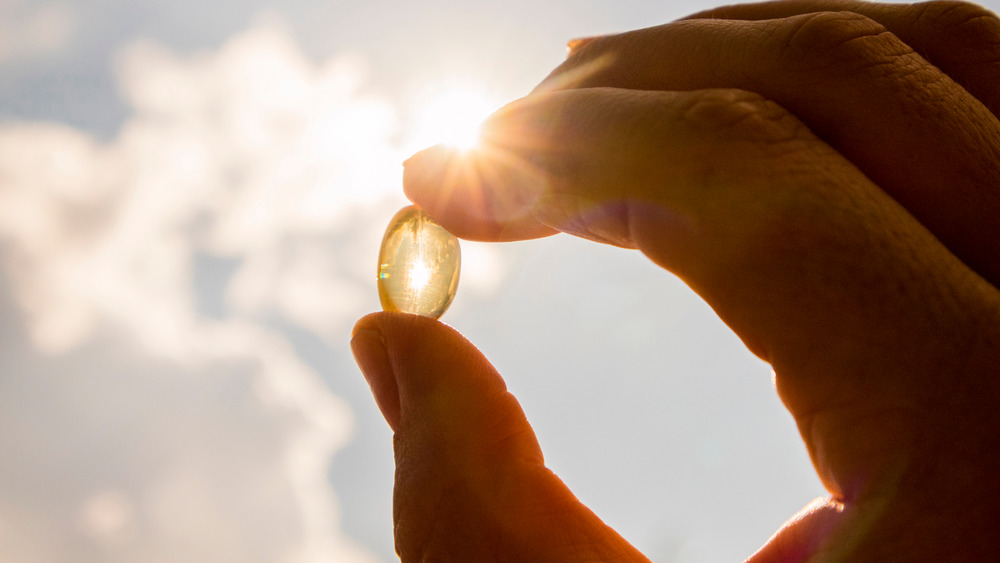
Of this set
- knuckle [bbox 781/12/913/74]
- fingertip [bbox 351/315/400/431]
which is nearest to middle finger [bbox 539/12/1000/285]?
knuckle [bbox 781/12/913/74]

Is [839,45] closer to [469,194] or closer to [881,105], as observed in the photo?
[881,105]

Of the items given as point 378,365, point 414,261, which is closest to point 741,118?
point 378,365

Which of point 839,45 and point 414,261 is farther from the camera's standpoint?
point 414,261

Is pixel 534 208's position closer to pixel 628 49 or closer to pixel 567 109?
pixel 567 109

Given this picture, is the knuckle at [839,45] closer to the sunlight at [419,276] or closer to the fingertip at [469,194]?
the fingertip at [469,194]

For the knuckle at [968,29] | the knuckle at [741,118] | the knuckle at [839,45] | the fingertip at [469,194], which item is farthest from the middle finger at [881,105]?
the fingertip at [469,194]

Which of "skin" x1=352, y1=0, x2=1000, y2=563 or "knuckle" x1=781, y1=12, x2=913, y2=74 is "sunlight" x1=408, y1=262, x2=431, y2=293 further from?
"knuckle" x1=781, y1=12, x2=913, y2=74

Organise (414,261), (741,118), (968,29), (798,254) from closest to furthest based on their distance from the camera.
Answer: (798,254), (741,118), (968,29), (414,261)
